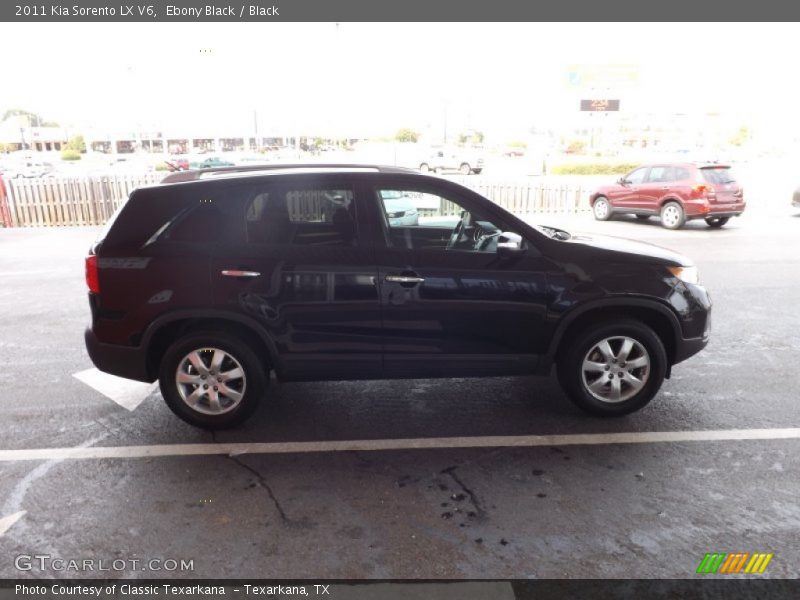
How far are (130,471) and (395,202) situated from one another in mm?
2459

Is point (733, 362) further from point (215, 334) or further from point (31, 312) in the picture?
point (31, 312)

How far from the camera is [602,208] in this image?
52.0 feet

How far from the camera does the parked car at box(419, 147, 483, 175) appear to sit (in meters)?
35.3

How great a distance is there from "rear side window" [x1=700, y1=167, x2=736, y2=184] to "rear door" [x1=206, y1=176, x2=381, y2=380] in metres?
12.2

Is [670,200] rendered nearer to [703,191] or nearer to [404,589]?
[703,191]

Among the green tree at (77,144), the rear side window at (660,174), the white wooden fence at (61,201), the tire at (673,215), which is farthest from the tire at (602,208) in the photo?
the green tree at (77,144)

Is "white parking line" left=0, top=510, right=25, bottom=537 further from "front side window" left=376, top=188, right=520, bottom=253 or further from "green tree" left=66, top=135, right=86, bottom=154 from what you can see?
"green tree" left=66, top=135, right=86, bottom=154

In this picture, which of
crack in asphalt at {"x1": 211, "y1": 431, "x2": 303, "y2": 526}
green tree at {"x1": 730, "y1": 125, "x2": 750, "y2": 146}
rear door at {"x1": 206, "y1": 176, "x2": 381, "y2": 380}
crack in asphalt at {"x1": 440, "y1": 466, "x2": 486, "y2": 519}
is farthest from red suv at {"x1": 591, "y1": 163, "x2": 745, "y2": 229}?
green tree at {"x1": 730, "y1": 125, "x2": 750, "y2": 146}

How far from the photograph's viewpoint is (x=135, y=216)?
4.08 meters

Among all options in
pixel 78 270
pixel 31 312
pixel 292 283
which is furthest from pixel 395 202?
pixel 78 270

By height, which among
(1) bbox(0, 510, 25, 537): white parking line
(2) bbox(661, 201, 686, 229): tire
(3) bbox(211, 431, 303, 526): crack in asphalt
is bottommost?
(1) bbox(0, 510, 25, 537): white parking line

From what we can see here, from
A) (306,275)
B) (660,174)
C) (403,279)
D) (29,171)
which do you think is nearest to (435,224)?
(403,279)

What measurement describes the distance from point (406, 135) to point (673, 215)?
1883 inches

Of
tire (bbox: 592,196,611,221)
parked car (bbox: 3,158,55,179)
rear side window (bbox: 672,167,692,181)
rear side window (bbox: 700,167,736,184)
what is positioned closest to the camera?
rear side window (bbox: 700,167,736,184)
